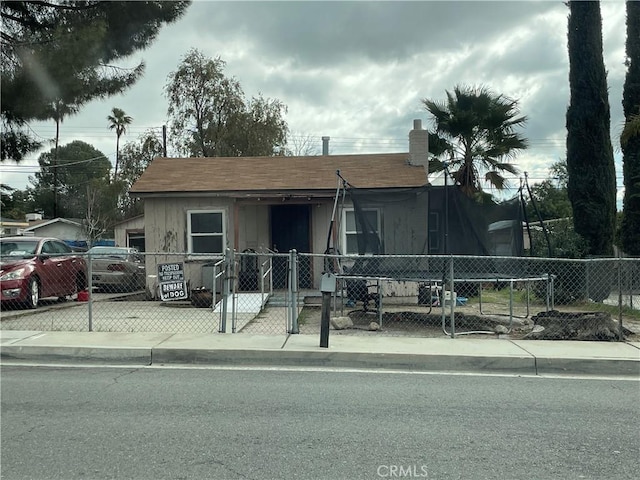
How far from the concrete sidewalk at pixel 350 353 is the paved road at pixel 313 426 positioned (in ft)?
1.50

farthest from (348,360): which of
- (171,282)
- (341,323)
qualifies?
(171,282)

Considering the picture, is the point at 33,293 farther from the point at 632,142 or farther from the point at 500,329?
the point at 632,142

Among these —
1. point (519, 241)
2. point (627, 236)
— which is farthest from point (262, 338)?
point (627, 236)

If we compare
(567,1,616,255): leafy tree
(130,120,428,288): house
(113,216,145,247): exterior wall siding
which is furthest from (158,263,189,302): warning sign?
(113,216,145,247): exterior wall siding

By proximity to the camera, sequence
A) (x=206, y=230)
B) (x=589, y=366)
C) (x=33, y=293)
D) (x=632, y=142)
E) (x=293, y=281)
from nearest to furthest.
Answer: (x=589, y=366), (x=293, y=281), (x=33, y=293), (x=206, y=230), (x=632, y=142)

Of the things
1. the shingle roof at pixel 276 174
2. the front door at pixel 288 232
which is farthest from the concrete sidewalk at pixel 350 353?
the front door at pixel 288 232

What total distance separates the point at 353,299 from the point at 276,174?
18.4 ft

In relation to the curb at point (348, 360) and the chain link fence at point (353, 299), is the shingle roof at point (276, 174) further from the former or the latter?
the curb at point (348, 360)

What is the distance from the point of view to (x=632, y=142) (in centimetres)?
1680

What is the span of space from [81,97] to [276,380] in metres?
10.1

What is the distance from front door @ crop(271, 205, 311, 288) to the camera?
15664mm

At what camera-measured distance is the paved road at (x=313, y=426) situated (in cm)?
407

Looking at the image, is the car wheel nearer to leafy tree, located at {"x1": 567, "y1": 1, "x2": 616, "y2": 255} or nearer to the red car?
the red car

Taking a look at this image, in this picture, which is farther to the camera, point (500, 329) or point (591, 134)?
point (591, 134)
